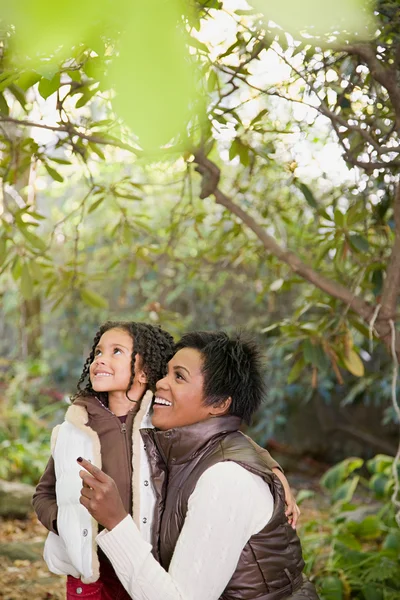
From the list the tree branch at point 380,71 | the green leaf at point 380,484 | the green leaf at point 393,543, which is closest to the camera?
the tree branch at point 380,71

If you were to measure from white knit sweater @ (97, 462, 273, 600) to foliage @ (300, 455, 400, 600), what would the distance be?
6.25ft

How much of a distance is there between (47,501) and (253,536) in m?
0.70

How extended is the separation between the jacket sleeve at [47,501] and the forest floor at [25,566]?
171cm

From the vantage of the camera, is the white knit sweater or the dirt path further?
the dirt path

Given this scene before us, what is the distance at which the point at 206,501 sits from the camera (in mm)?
1556

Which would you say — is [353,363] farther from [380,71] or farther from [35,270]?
[35,270]

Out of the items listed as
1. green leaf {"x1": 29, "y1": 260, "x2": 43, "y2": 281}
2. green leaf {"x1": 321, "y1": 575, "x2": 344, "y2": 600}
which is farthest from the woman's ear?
green leaf {"x1": 321, "y1": 575, "x2": 344, "y2": 600}

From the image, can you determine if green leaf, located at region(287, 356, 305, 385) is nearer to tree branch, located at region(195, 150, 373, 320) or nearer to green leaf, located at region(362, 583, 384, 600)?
tree branch, located at region(195, 150, 373, 320)

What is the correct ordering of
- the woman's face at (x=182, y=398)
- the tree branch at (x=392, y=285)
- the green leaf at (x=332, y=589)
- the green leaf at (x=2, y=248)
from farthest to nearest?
the green leaf at (x=332, y=589) < the green leaf at (x=2, y=248) < the tree branch at (x=392, y=285) < the woman's face at (x=182, y=398)

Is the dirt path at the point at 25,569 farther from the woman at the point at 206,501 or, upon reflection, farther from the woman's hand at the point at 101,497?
the woman's hand at the point at 101,497

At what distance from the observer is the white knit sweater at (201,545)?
59.9 inches

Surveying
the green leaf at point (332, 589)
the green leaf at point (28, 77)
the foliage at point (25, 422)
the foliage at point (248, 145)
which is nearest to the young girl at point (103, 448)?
the foliage at point (248, 145)

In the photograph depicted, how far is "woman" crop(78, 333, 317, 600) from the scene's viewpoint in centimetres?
154

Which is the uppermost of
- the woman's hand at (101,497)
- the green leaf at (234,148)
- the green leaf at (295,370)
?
the green leaf at (234,148)
